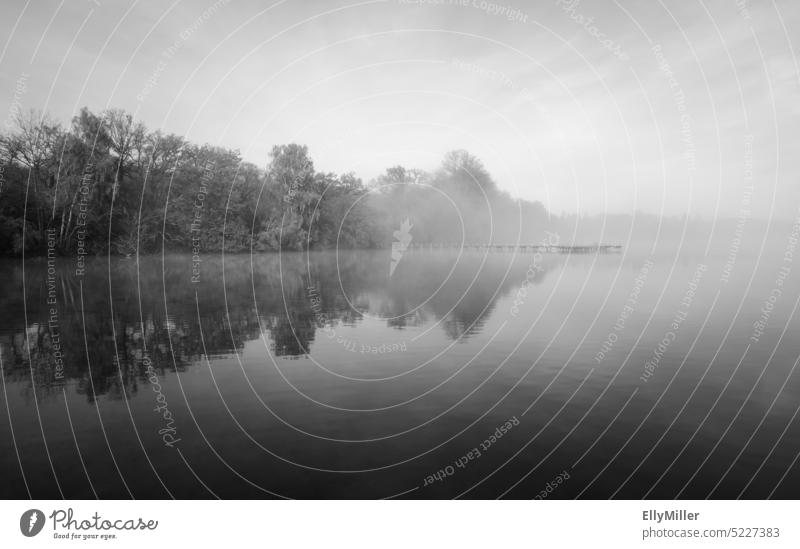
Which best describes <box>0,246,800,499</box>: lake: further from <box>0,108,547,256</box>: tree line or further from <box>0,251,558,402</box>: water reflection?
<box>0,108,547,256</box>: tree line

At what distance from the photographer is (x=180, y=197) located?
110 m

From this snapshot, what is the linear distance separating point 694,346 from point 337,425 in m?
20.3

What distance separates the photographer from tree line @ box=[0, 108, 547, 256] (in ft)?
278

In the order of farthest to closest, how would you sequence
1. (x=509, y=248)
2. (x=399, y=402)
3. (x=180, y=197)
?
(x=509, y=248), (x=180, y=197), (x=399, y=402)

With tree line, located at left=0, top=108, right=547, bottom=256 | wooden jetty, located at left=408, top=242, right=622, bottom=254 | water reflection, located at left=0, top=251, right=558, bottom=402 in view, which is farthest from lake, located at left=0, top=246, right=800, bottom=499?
wooden jetty, located at left=408, top=242, right=622, bottom=254

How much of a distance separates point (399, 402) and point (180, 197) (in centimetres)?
10545

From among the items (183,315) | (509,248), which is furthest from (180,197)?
(509,248)

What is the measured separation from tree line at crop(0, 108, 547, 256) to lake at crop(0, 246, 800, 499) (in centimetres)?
4329

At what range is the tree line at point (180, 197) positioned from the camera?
8475cm

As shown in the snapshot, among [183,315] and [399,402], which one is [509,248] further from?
[399,402]

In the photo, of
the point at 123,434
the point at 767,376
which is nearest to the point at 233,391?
the point at 123,434

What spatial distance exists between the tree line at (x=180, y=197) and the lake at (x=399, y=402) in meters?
43.3

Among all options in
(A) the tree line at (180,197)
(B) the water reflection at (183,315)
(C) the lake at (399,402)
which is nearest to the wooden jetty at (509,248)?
(A) the tree line at (180,197)
